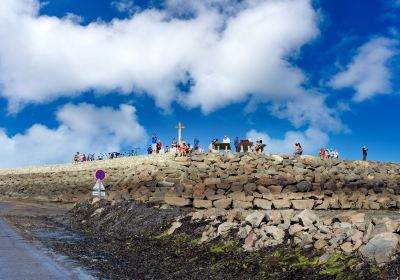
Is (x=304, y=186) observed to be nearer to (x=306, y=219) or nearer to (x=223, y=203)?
(x=223, y=203)

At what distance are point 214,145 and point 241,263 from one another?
35323 millimetres

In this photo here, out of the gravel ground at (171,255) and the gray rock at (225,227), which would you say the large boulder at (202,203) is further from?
the gray rock at (225,227)

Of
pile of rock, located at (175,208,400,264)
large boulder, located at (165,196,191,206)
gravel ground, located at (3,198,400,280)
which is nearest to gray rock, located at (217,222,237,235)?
pile of rock, located at (175,208,400,264)

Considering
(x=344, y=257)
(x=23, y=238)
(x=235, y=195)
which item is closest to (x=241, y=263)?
(x=344, y=257)

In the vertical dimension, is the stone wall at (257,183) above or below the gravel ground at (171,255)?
above

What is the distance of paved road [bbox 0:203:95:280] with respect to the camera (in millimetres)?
10332

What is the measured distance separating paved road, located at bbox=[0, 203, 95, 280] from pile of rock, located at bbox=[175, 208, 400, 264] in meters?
4.25

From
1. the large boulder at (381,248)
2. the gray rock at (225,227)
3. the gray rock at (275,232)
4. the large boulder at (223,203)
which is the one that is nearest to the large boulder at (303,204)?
the large boulder at (223,203)

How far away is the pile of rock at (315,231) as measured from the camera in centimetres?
927

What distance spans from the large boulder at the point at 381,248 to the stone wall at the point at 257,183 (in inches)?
841

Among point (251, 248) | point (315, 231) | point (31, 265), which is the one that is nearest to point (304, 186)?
point (251, 248)

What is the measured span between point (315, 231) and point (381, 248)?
8.11ft

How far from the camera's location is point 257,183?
37062 mm

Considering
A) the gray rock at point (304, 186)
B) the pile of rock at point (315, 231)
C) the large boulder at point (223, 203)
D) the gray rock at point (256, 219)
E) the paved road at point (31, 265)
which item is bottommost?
the paved road at point (31, 265)
